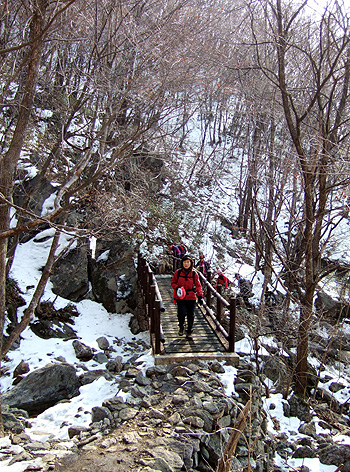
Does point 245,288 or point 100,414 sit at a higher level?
point 100,414

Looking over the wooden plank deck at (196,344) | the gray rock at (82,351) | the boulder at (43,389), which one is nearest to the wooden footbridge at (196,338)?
the wooden plank deck at (196,344)

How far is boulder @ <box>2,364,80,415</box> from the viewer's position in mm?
7324

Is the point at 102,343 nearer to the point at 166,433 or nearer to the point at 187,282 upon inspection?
the point at 187,282

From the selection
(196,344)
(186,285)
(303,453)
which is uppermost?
(186,285)

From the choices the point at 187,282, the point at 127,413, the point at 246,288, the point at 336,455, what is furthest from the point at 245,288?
the point at 127,413

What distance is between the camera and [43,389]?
25.0 feet

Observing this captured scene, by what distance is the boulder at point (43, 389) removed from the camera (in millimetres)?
7324

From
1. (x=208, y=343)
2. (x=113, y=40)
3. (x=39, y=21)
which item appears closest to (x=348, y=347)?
(x=208, y=343)

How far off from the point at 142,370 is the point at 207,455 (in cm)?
199

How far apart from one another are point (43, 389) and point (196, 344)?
11.7ft

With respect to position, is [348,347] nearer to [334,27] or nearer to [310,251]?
[310,251]

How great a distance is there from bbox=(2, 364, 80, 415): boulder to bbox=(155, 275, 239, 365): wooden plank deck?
7.97 feet

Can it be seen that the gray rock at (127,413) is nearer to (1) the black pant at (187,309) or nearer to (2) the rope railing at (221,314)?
(2) the rope railing at (221,314)

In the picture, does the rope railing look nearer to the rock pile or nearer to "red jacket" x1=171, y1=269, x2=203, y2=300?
the rock pile
